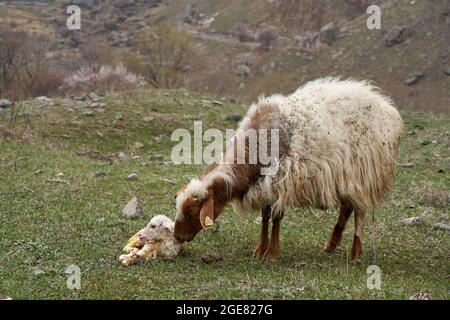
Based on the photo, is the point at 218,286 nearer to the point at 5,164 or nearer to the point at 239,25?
the point at 5,164

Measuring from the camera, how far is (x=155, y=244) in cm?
825

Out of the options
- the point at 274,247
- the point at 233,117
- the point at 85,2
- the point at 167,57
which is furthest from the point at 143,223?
the point at 85,2

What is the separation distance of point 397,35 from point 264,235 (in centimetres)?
5190

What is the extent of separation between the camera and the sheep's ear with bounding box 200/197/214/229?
7.89 meters

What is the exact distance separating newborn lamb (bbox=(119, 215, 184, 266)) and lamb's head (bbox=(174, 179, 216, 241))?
0.17 meters

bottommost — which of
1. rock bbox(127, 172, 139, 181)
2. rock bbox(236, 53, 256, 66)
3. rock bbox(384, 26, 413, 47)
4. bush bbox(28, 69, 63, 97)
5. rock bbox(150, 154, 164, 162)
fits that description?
rock bbox(127, 172, 139, 181)

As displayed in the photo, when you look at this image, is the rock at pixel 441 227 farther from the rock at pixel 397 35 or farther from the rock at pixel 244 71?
the rock at pixel 244 71

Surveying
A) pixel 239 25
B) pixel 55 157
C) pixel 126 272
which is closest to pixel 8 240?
pixel 126 272

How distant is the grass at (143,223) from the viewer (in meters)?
6.95

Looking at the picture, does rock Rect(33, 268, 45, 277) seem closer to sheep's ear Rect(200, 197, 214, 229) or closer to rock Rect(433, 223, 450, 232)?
sheep's ear Rect(200, 197, 214, 229)

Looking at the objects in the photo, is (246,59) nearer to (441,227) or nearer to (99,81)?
(99,81)

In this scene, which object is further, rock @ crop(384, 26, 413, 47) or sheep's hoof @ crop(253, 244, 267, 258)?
rock @ crop(384, 26, 413, 47)

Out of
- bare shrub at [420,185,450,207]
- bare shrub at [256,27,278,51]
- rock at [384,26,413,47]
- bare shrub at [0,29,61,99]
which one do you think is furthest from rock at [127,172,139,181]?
bare shrub at [256,27,278,51]

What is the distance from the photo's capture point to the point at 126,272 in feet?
24.7
